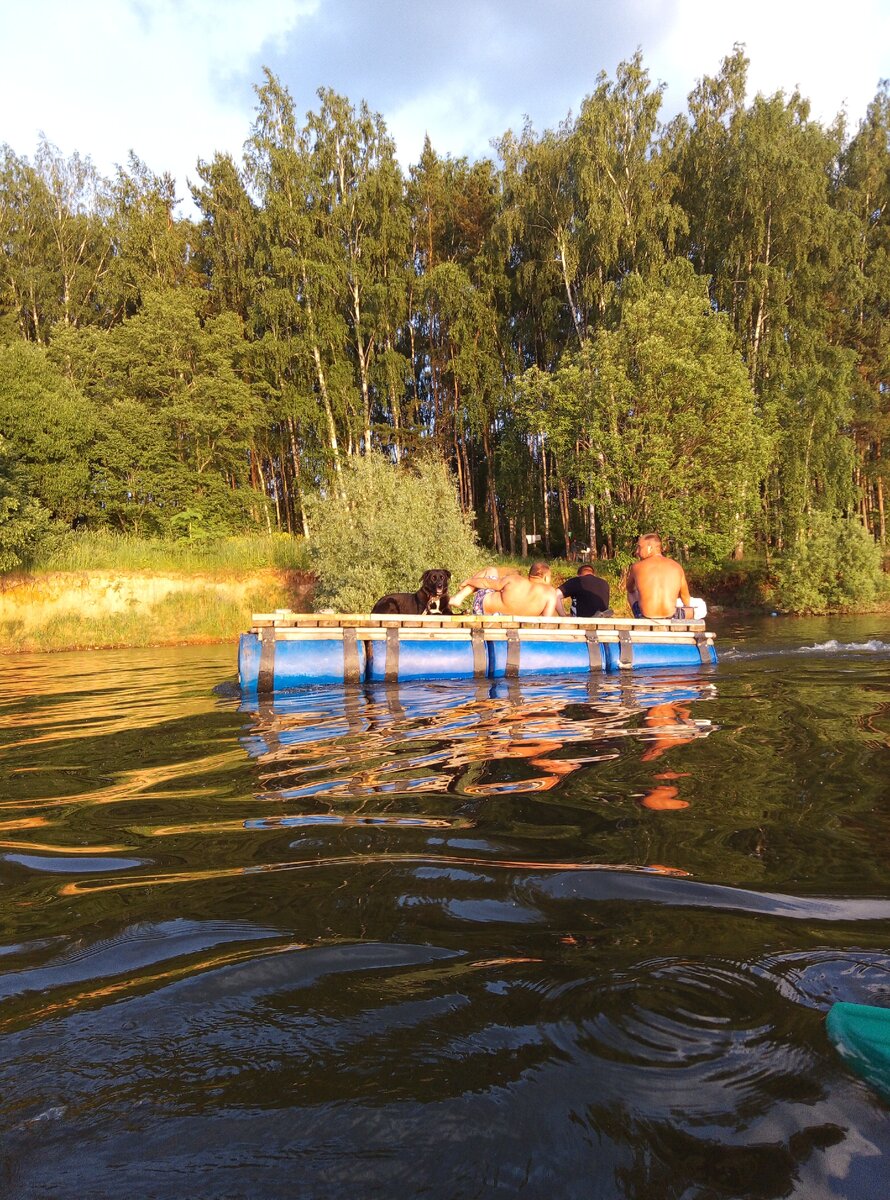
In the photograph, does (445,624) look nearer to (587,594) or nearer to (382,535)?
(587,594)

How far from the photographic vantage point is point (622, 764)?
13.0 ft

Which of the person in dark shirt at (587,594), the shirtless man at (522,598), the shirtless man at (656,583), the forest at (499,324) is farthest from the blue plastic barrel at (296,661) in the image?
the forest at (499,324)

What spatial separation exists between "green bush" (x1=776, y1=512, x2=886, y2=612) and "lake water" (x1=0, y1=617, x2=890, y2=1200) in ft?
65.9

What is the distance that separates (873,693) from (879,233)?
104 feet

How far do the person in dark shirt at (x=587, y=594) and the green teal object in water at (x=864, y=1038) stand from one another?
29.5ft

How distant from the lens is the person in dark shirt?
10.5 m

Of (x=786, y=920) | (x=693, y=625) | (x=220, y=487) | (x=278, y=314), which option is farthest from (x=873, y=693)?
(x=278, y=314)

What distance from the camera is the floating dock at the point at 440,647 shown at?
7.82m

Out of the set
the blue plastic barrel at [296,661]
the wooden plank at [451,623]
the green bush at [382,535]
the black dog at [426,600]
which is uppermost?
the green bush at [382,535]

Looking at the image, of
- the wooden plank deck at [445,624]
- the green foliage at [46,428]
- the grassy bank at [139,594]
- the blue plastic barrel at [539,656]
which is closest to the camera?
the wooden plank deck at [445,624]

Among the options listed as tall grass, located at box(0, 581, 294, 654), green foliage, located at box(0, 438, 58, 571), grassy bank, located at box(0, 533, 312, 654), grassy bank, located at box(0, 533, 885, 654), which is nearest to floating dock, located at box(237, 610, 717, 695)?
grassy bank, located at box(0, 533, 885, 654)

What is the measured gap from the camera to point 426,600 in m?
9.34

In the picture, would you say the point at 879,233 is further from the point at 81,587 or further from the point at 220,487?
the point at 81,587

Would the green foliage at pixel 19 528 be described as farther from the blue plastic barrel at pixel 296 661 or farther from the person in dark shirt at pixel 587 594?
the person in dark shirt at pixel 587 594
